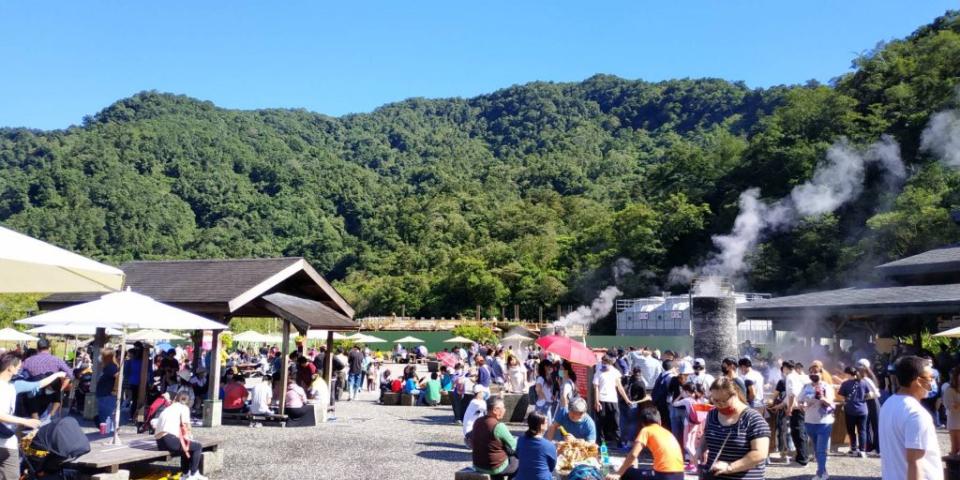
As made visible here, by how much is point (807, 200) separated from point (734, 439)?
1923 inches

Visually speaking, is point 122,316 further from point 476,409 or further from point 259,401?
point 259,401

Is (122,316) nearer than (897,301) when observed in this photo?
Yes

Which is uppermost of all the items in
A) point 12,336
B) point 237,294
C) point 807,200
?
point 807,200

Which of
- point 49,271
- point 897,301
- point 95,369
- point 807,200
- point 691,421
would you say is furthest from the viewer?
point 807,200

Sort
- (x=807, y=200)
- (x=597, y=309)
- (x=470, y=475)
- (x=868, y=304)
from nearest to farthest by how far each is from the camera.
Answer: (x=470, y=475), (x=868, y=304), (x=807, y=200), (x=597, y=309)

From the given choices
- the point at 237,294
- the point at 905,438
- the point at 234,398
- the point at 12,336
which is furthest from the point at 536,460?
the point at 12,336

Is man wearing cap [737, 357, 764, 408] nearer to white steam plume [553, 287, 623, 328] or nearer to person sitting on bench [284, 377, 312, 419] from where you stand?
person sitting on bench [284, 377, 312, 419]

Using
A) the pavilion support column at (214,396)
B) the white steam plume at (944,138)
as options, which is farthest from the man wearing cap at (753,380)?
the white steam plume at (944,138)

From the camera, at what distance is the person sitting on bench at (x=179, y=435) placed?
25.0ft

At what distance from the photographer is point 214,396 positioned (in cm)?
1258

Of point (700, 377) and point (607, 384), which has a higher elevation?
point (700, 377)

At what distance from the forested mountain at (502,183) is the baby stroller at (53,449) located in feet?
115

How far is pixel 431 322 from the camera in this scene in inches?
2172

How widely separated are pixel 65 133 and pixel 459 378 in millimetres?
129826
